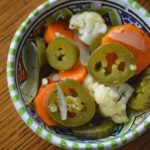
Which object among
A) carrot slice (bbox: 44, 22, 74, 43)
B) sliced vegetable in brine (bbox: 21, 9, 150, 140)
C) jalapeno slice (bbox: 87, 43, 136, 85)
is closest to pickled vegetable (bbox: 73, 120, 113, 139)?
sliced vegetable in brine (bbox: 21, 9, 150, 140)

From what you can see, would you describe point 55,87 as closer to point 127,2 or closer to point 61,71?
point 61,71

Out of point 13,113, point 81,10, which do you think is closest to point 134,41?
point 81,10

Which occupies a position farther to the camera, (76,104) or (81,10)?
(81,10)

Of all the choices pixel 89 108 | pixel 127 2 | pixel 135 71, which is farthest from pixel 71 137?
pixel 127 2

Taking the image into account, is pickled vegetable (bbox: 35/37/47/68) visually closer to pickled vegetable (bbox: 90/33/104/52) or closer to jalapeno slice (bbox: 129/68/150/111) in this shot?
pickled vegetable (bbox: 90/33/104/52)

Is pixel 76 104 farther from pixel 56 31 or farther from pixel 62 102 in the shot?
pixel 56 31

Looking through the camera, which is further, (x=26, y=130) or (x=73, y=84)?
(x=26, y=130)
